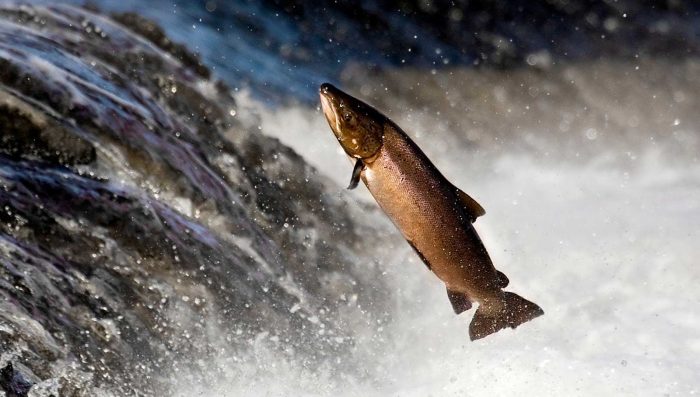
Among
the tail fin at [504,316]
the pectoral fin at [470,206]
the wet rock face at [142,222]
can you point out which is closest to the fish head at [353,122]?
the pectoral fin at [470,206]

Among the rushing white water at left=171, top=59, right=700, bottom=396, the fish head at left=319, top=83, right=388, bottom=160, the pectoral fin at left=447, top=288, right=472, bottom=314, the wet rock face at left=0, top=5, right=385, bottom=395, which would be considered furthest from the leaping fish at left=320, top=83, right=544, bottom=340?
the rushing white water at left=171, top=59, right=700, bottom=396

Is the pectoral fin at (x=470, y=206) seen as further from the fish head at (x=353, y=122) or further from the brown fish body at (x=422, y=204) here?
the fish head at (x=353, y=122)

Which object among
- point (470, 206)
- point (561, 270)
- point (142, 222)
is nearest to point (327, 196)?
point (142, 222)

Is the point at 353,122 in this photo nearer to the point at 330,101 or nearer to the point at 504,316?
the point at 330,101

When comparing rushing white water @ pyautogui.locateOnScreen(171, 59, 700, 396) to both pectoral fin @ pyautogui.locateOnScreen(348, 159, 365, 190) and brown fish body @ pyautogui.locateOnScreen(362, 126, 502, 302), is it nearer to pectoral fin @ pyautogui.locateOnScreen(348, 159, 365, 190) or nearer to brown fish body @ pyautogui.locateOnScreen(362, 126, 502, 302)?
brown fish body @ pyautogui.locateOnScreen(362, 126, 502, 302)

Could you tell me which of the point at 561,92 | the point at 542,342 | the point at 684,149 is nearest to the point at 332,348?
the point at 542,342

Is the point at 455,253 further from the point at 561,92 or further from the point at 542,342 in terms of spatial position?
the point at 561,92
